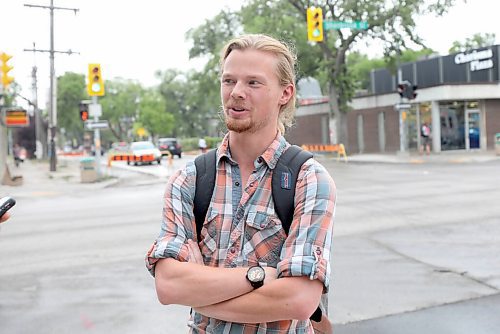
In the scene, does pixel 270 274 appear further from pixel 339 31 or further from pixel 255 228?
pixel 339 31

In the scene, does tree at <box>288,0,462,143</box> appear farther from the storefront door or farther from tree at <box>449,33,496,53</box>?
tree at <box>449,33,496,53</box>

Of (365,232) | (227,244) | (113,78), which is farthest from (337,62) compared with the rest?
(113,78)

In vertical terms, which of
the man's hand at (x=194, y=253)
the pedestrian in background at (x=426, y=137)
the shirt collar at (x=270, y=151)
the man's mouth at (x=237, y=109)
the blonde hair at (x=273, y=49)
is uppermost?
the pedestrian in background at (x=426, y=137)

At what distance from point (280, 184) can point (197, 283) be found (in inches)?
18.3

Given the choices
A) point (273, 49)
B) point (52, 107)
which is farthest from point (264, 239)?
point (52, 107)

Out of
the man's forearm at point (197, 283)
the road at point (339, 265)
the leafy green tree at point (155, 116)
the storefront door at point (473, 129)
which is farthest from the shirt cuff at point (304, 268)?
the leafy green tree at point (155, 116)

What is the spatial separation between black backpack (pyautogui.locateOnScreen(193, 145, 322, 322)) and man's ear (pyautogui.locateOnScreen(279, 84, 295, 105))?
19 cm

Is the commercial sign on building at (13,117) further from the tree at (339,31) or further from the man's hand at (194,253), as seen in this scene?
the man's hand at (194,253)

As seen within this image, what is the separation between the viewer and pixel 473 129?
3278cm

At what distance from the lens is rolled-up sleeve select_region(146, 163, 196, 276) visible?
199 centimetres

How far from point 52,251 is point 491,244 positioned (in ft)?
20.4

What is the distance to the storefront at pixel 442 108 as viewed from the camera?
31.8 meters

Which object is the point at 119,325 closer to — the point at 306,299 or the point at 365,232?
the point at 306,299

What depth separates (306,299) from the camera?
1873 mm
